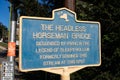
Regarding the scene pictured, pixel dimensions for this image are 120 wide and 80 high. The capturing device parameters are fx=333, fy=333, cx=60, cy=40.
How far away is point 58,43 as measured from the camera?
5.26 m

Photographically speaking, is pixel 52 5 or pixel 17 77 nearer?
pixel 52 5

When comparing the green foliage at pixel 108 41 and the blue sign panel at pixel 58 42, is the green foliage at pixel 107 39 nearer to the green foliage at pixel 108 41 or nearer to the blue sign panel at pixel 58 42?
the green foliage at pixel 108 41

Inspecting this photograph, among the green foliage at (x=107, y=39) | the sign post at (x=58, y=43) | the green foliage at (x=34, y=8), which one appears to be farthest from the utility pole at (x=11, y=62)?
the green foliage at (x=34, y=8)

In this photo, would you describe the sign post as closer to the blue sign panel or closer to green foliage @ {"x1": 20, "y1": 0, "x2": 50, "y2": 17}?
the blue sign panel

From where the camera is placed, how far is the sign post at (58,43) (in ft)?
16.3

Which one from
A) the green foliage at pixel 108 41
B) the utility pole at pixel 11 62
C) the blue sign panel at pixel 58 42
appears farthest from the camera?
the green foliage at pixel 108 41

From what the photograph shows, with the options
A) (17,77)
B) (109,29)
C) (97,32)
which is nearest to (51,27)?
(97,32)

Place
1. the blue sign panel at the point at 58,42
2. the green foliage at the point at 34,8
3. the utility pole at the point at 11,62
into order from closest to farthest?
1. the blue sign panel at the point at 58,42
2. the utility pole at the point at 11,62
3. the green foliage at the point at 34,8

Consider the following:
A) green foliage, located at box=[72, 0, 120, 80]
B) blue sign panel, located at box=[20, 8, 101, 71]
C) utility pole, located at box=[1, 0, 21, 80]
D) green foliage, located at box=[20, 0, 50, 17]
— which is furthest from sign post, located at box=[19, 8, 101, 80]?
green foliage, located at box=[20, 0, 50, 17]

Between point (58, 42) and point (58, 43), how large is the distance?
0.02 meters

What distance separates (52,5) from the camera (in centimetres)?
1288

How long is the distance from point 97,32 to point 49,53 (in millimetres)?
1082

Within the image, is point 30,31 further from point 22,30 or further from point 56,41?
point 56,41

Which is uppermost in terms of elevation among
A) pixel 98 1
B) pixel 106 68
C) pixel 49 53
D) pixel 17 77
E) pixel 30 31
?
pixel 98 1
